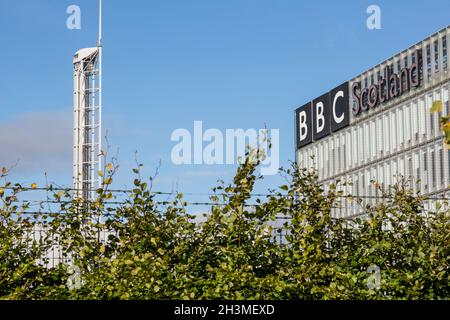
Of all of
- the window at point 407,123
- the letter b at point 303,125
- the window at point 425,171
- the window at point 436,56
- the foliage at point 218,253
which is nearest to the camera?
the foliage at point 218,253

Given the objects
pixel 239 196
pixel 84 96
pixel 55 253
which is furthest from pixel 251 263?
pixel 84 96

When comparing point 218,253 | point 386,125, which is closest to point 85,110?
point 386,125

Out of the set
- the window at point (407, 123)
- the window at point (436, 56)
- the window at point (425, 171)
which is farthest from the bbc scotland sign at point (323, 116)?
the window at point (436, 56)

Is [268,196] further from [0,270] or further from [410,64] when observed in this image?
[410,64]

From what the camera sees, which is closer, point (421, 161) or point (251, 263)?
point (251, 263)

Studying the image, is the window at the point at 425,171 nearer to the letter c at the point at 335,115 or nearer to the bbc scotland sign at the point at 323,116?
the bbc scotland sign at the point at 323,116

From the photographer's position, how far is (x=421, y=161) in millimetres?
84500

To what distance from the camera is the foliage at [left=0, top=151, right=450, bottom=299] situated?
13.7 meters

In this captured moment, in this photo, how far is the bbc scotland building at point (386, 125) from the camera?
268ft

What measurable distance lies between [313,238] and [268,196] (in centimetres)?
93

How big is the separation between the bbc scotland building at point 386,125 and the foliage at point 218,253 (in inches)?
2317

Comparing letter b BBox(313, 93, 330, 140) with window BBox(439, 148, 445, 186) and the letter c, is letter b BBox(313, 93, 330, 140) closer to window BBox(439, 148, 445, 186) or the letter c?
the letter c

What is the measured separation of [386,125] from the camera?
91.4 meters

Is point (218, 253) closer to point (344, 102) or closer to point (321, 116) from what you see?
point (344, 102)
